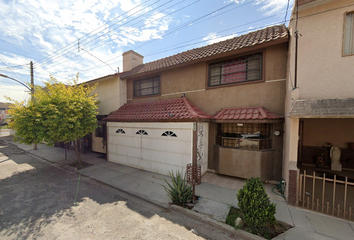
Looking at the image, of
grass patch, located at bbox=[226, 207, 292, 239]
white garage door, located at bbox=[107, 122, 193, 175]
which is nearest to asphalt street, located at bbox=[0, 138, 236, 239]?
grass patch, located at bbox=[226, 207, 292, 239]

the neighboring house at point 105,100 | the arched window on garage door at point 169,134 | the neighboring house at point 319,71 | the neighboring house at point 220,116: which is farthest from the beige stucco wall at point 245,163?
the neighboring house at point 105,100

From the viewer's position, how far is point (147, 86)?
34.1 ft

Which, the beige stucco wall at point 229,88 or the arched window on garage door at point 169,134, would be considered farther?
the arched window on garage door at point 169,134

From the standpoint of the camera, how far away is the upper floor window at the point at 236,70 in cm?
668

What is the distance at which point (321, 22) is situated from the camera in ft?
14.5

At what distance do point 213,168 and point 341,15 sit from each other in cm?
720

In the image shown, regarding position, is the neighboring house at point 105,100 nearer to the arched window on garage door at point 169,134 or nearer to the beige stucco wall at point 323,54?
the arched window on garage door at point 169,134

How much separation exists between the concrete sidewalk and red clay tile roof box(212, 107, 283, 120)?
293 cm

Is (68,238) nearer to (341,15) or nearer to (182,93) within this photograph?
(182,93)

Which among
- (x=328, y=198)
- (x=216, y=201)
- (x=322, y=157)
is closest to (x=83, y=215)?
(x=216, y=201)

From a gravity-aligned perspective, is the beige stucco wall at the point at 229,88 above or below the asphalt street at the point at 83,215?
above

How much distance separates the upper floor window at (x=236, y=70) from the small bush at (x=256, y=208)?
5.02m

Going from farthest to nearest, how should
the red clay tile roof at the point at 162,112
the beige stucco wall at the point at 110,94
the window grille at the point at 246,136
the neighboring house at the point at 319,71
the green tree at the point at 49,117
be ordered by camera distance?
the beige stucco wall at the point at 110,94
the green tree at the point at 49,117
the red clay tile roof at the point at 162,112
the window grille at the point at 246,136
the neighboring house at the point at 319,71

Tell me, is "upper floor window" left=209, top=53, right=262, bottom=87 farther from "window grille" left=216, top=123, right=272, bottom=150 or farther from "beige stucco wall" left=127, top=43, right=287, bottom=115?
"window grille" left=216, top=123, right=272, bottom=150
